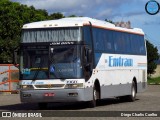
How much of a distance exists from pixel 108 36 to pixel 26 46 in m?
4.39

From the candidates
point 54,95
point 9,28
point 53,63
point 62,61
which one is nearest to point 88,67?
point 62,61

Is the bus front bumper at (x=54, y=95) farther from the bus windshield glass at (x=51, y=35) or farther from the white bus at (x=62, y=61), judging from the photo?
the bus windshield glass at (x=51, y=35)

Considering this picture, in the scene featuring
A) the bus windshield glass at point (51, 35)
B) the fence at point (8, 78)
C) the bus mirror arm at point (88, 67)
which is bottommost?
the fence at point (8, 78)

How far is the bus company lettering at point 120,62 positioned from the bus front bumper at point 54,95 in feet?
13.4

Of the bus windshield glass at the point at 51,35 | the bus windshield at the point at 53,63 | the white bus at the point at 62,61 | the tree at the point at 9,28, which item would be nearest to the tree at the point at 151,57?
the tree at the point at 9,28

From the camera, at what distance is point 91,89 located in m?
23.2

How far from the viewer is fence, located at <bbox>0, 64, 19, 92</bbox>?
38.2 m

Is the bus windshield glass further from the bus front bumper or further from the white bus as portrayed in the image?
the bus front bumper

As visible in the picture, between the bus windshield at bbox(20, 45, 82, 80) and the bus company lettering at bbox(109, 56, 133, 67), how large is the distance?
3.86 meters

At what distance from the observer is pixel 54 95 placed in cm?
2211

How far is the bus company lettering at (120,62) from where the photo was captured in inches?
1025

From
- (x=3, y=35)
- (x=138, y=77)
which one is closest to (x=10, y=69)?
(x=138, y=77)

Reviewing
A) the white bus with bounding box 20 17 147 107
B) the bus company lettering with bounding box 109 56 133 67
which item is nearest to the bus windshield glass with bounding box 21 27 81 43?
the white bus with bounding box 20 17 147 107

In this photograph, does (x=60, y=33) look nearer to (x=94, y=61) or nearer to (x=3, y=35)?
(x=94, y=61)
